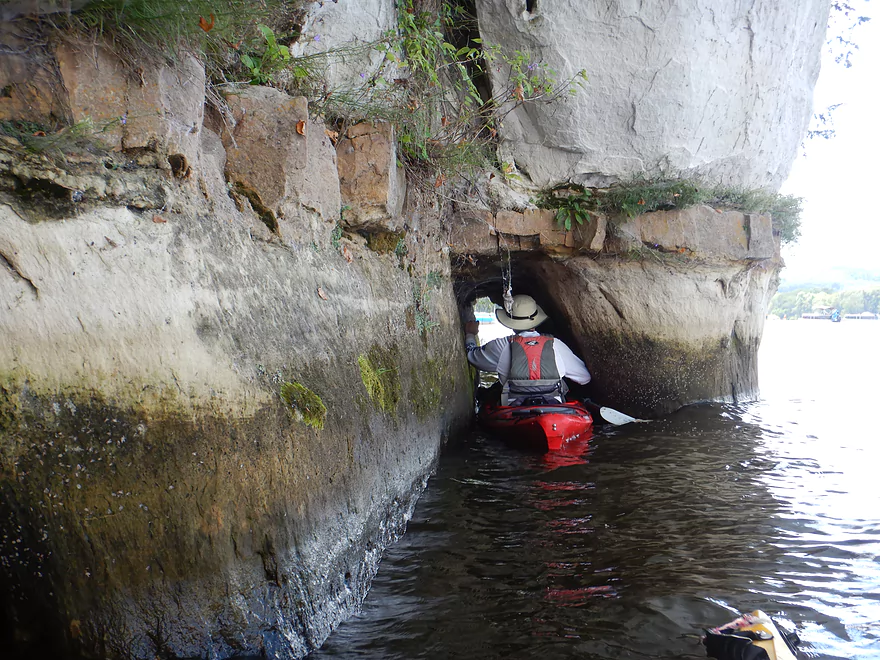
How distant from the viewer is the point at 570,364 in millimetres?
7730

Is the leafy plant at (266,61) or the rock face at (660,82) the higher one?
the rock face at (660,82)

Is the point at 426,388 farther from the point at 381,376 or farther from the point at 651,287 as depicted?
the point at 651,287

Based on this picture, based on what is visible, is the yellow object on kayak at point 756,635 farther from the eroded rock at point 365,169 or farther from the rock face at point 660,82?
the rock face at point 660,82

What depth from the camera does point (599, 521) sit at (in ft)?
13.9

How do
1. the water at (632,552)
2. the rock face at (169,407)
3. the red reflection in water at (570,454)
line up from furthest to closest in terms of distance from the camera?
the red reflection in water at (570,454)
the water at (632,552)
the rock face at (169,407)

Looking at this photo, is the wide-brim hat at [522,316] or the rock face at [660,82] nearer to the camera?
the rock face at [660,82]

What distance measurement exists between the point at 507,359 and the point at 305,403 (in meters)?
4.86

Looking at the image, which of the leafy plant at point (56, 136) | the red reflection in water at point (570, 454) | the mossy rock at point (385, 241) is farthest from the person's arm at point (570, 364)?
the leafy plant at point (56, 136)

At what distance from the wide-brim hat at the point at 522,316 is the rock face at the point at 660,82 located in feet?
6.45

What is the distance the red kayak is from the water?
22 cm

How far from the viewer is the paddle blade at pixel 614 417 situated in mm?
7518

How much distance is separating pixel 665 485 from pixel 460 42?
5224 millimetres

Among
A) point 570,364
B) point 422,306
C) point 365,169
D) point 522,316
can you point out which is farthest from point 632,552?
point 522,316

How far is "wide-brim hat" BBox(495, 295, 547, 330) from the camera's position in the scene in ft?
27.3
